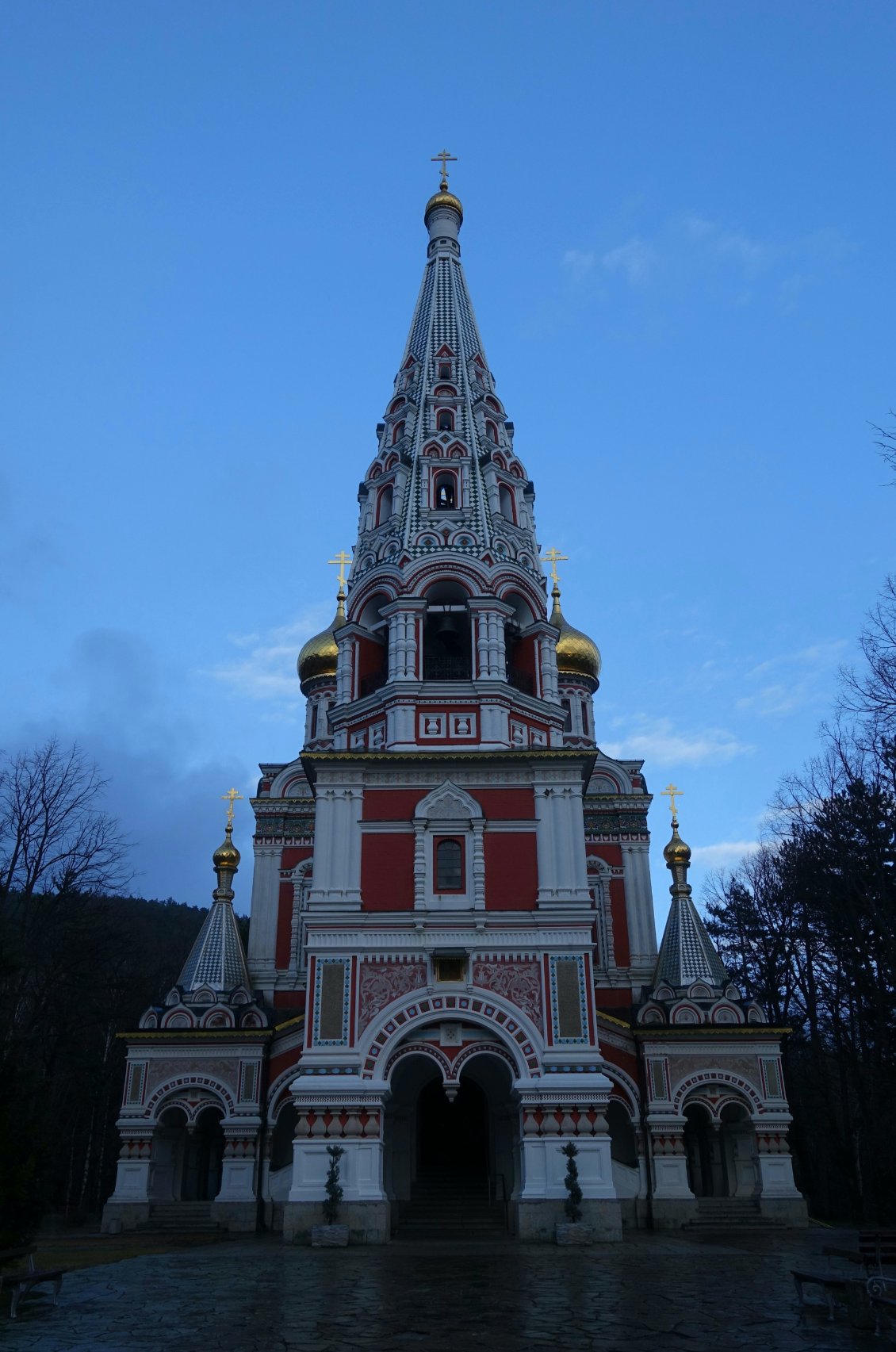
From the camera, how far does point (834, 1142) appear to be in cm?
2591

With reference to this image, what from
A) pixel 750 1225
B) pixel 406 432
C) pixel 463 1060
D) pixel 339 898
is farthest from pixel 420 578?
pixel 750 1225

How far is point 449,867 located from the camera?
17.5 m

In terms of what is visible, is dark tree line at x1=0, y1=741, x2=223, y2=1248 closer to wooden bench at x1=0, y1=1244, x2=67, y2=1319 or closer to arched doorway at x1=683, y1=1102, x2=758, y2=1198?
wooden bench at x1=0, y1=1244, x2=67, y2=1319

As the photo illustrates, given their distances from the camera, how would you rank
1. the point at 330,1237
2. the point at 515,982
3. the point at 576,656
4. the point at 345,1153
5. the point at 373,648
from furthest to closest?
the point at 576,656
the point at 373,648
the point at 515,982
the point at 345,1153
the point at 330,1237

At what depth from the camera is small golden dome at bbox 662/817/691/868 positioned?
24.5 m

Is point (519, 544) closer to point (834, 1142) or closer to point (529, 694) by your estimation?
point (529, 694)

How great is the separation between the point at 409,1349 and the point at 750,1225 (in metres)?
14.1

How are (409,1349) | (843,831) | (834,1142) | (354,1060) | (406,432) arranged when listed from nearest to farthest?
1. (409,1349)
2. (354,1060)
3. (843,831)
4. (406,432)
5. (834,1142)

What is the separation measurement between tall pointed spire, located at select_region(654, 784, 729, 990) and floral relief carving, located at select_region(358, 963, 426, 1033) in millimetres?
7166

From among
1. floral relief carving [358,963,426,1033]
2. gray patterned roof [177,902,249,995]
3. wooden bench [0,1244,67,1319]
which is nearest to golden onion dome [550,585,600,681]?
gray patterned roof [177,902,249,995]

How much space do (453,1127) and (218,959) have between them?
20.6 ft

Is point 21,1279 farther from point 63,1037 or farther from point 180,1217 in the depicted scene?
point 63,1037

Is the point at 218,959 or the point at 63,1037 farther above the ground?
the point at 218,959

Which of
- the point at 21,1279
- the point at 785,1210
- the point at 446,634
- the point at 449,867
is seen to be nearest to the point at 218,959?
the point at 449,867
